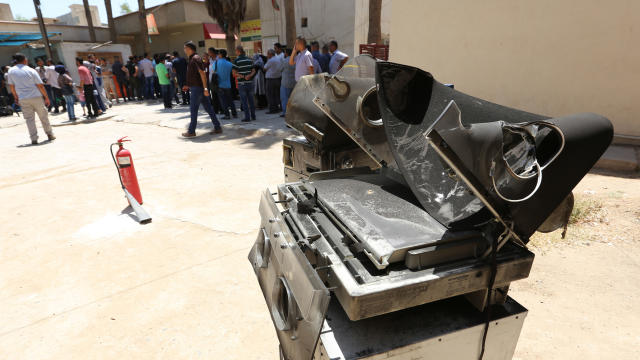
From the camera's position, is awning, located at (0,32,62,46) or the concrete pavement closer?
the concrete pavement

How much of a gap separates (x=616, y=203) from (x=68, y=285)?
602 centimetres

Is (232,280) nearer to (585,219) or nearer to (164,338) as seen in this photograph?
(164,338)

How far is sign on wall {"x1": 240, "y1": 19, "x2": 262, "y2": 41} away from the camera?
23328mm

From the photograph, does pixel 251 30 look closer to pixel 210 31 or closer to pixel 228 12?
pixel 210 31

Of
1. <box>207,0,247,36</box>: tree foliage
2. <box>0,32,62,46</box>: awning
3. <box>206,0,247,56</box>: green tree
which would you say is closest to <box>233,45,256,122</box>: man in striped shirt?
<box>206,0,247,56</box>: green tree

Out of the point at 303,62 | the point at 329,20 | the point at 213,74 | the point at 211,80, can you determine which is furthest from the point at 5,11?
the point at 303,62

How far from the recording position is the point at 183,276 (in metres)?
3.05

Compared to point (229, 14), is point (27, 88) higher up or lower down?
lower down

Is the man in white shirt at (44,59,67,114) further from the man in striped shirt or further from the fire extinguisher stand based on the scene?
the fire extinguisher stand

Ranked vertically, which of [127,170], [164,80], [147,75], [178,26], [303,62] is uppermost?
[178,26]

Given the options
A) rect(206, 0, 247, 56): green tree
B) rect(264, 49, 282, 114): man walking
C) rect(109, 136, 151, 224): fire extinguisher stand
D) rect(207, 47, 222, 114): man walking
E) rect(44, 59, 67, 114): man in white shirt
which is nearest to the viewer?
rect(109, 136, 151, 224): fire extinguisher stand

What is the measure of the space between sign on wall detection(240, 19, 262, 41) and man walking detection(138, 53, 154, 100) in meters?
9.23

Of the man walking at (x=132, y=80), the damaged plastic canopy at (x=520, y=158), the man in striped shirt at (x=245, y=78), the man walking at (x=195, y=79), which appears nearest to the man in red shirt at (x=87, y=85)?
the man walking at (x=132, y=80)

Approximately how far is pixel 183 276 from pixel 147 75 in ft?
51.2
